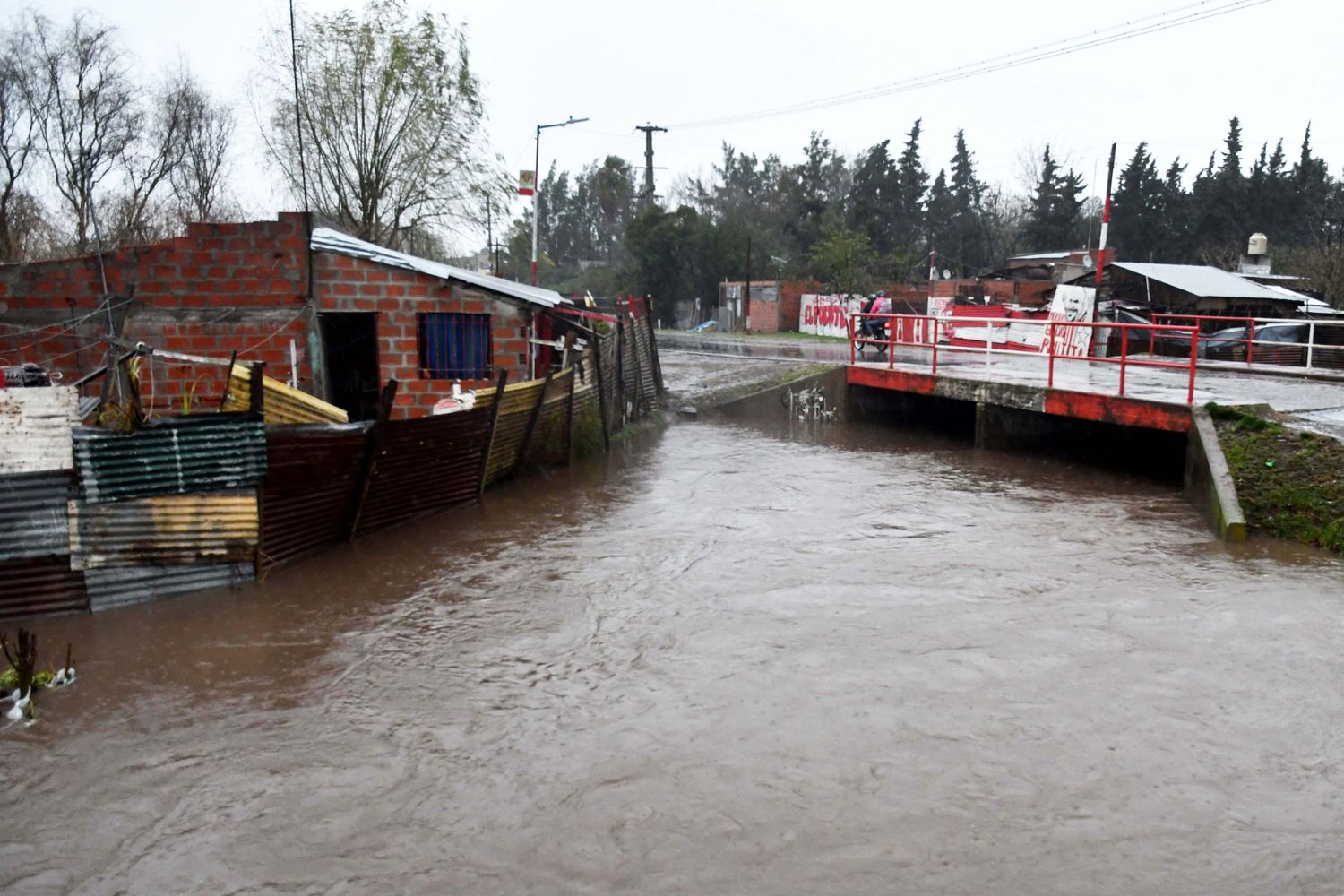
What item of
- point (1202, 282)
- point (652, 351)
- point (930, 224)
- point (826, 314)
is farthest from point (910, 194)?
point (652, 351)

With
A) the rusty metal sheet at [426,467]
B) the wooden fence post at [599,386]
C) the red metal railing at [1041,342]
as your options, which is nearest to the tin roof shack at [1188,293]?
the red metal railing at [1041,342]

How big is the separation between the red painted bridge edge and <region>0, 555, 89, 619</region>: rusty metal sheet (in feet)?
38.1

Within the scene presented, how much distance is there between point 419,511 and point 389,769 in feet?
17.4

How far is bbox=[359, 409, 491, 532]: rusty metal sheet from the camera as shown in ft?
31.4

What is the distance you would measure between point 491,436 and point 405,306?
3.31 meters

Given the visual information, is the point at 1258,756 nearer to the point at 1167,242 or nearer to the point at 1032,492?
the point at 1032,492

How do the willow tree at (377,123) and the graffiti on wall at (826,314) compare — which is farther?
the graffiti on wall at (826,314)

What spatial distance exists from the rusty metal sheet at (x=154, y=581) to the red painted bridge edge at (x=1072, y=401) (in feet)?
34.4

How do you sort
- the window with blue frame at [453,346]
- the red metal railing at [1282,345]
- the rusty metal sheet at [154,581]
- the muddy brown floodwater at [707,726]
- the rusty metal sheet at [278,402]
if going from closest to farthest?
1. the muddy brown floodwater at [707,726]
2. the rusty metal sheet at [154,581]
3. the rusty metal sheet at [278,402]
4. the window with blue frame at [453,346]
5. the red metal railing at [1282,345]

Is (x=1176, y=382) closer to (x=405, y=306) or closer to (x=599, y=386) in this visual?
(x=599, y=386)

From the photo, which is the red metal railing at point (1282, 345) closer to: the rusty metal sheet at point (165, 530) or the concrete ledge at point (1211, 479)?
the concrete ledge at point (1211, 479)

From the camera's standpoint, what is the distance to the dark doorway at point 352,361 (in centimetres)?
1401

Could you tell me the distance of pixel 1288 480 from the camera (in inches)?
404

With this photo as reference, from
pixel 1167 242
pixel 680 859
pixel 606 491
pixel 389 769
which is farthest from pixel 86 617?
pixel 1167 242
